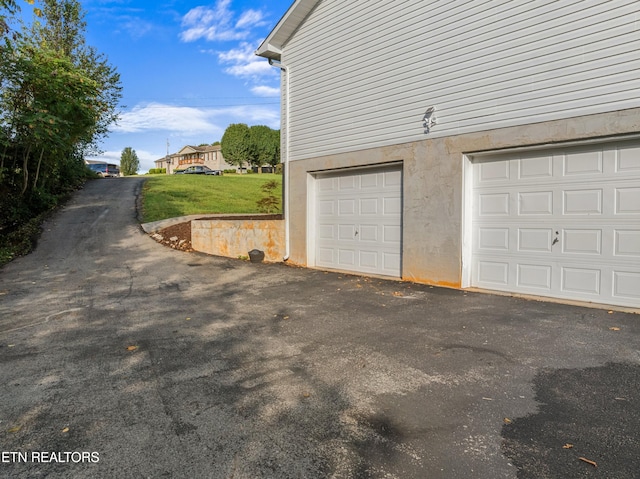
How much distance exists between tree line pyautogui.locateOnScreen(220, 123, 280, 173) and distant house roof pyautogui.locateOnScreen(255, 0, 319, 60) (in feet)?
149

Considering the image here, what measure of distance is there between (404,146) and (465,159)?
1336 millimetres

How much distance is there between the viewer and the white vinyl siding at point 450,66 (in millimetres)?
5828

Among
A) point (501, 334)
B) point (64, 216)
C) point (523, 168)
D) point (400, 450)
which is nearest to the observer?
point (400, 450)

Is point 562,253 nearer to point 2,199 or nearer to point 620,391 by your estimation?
point 620,391

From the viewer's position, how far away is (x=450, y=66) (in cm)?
741

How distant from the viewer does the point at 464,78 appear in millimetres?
7230

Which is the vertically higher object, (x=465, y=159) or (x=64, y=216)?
(x=465, y=159)

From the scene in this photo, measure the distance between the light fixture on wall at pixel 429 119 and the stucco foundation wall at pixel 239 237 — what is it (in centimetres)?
480

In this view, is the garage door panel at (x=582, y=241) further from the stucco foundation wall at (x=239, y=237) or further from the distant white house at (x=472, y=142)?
the stucco foundation wall at (x=239, y=237)

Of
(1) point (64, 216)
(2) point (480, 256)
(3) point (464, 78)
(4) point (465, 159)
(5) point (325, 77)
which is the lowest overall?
(2) point (480, 256)

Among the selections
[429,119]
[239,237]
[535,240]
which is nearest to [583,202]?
[535,240]

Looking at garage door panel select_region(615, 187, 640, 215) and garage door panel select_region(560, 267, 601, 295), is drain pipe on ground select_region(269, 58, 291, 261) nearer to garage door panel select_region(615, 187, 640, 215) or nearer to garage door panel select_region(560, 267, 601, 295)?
garage door panel select_region(560, 267, 601, 295)

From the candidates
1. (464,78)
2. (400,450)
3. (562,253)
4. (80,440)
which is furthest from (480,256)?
(80,440)

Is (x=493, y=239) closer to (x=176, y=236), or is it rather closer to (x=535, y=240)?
(x=535, y=240)
